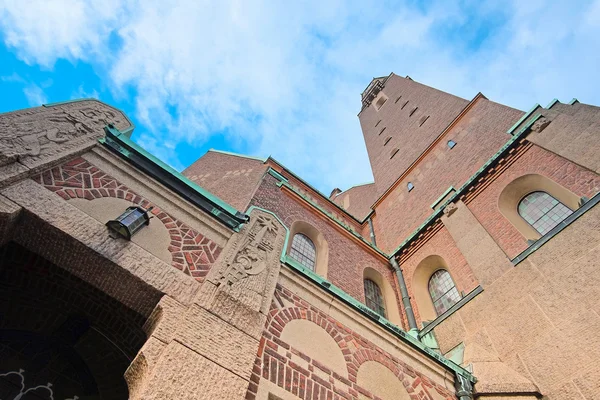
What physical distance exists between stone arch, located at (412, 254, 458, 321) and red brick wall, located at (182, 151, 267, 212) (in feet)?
19.2

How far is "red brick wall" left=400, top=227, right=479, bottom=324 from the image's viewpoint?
9.40 metres

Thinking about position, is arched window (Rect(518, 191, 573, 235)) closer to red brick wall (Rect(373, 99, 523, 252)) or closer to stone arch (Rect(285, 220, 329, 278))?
red brick wall (Rect(373, 99, 523, 252))

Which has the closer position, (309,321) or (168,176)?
(309,321)

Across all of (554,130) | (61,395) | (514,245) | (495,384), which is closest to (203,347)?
(61,395)

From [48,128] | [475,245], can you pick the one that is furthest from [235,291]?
[475,245]

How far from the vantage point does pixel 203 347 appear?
383 cm

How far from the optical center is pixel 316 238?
36.9 feet

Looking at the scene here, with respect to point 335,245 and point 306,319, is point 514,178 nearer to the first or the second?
point 335,245

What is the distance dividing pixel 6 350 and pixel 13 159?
2786 millimetres

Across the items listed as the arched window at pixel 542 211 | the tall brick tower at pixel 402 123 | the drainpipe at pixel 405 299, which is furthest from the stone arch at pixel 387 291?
the tall brick tower at pixel 402 123

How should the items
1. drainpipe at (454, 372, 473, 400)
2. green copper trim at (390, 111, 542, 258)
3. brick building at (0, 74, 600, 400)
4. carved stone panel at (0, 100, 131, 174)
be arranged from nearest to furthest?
brick building at (0, 74, 600, 400)
carved stone panel at (0, 100, 131, 174)
drainpipe at (454, 372, 473, 400)
green copper trim at (390, 111, 542, 258)

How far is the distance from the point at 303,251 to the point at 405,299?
337 centimetres

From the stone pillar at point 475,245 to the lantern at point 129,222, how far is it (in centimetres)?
746

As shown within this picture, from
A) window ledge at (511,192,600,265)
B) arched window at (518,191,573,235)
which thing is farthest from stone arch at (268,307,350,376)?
arched window at (518,191,573,235)
